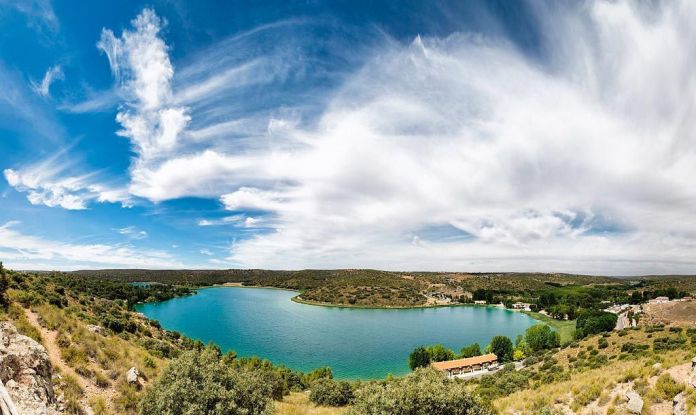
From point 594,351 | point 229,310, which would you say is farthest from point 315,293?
point 594,351

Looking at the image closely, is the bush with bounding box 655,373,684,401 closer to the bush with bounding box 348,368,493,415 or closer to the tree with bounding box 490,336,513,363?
the bush with bounding box 348,368,493,415

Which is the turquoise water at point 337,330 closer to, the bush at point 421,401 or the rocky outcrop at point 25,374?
the bush at point 421,401

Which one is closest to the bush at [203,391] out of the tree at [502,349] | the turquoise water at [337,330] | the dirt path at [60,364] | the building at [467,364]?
the dirt path at [60,364]

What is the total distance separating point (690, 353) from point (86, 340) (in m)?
31.5

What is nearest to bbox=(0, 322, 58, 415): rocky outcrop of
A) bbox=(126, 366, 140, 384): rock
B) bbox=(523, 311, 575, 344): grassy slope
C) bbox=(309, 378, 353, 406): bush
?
bbox=(126, 366, 140, 384): rock

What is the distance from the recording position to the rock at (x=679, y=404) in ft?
39.0

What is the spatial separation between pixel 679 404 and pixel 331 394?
2052 cm

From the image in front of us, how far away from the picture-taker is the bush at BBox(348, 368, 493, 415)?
1130cm

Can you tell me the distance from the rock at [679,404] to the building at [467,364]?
44078 millimetres

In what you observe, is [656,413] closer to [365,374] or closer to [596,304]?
[365,374]

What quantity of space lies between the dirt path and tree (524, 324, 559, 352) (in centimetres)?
7611

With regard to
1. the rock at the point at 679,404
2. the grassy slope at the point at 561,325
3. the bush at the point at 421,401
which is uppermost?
the bush at the point at 421,401

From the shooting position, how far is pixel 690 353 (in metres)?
17.4

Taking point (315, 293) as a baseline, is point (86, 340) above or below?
above
